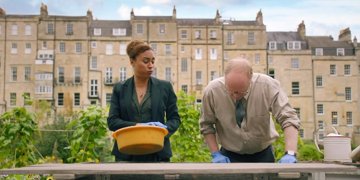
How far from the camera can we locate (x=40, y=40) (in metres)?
49.9

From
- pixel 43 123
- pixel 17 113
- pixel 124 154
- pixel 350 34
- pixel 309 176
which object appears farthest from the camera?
pixel 350 34

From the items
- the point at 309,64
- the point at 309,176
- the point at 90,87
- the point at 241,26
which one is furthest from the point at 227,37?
the point at 309,176

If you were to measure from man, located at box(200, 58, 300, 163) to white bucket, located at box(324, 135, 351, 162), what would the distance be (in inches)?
39.7

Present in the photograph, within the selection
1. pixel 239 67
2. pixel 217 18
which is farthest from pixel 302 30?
pixel 239 67

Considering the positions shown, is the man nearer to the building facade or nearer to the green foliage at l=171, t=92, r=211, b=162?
the green foliage at l=171, t=92, r=211, b=162

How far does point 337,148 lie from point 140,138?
204cm

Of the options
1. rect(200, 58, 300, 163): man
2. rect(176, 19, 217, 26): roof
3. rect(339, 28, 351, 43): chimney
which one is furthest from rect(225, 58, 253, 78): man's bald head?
rect(339, 28, 351, 43): chimney

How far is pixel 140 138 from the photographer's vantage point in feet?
10.2

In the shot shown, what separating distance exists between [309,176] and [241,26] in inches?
1980

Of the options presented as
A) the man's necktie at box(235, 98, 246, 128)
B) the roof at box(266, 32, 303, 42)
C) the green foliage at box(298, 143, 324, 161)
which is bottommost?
the green foliage at box(298, 143, 324, 161)

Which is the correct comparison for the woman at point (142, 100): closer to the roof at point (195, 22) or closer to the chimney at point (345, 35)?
the roof at point (195, 22)

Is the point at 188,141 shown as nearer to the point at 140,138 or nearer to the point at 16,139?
the point at 16,139

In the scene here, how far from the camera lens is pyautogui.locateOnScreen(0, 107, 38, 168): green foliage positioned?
6.51 meters

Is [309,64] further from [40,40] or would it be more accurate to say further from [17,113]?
[17,113]
